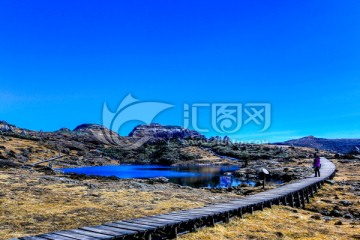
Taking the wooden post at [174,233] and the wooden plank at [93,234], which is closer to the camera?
the wooden plank at [93,234]

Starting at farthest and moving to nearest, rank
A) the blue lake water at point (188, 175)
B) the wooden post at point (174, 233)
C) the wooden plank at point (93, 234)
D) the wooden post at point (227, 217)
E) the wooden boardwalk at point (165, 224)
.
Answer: the blue lake water at point (188, 175), the wooden post at point (227, 217), the wooden post at point (174, 233), the wooden boardwalk at point (165, 224), the wooden plank at point (93, 234)

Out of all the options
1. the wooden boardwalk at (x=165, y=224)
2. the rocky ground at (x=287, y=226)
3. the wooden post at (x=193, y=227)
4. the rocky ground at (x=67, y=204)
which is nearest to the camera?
the wooden boardwalk at (x=165, y=224)

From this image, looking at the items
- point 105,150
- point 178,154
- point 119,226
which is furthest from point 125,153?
point 119,226

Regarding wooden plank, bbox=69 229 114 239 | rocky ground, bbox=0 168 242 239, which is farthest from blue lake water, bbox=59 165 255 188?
wooden plank, bbox=69 229 114 239

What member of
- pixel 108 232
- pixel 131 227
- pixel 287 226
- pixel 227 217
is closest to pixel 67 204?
pixel 131 227

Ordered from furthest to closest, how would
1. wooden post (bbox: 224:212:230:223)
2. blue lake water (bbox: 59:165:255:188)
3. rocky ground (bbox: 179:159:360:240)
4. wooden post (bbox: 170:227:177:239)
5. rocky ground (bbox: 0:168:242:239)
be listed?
1. blue lake water (bbox: 59:165:255:188)
2. wooden post (bbox: 224:212:230:223)
3. rocky ground (bbox: 0:168:242:239)
4. rocky ground (bbox: 179:159:360:240)
5. wooden post (bbox: 170:227:177:239)

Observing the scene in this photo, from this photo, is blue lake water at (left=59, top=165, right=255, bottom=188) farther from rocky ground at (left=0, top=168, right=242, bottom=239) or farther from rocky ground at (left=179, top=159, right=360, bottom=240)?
rocky ground at (left=179, top=159, right=360, bottom=240)

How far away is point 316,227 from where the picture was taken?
20344mm

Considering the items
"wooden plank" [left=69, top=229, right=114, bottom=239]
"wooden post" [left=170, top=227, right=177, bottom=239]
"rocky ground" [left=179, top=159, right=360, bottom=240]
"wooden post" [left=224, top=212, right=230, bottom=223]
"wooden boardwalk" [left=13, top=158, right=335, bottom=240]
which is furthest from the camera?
"wooden post" [left=224, top=212, right=230, bottom=223]

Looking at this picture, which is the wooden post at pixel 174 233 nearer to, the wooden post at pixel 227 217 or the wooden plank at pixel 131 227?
the wooden plank at pixel 131 227

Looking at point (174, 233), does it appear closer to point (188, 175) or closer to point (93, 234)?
point (93, 234)

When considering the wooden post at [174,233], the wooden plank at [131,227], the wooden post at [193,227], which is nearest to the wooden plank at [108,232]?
the wooden plank at [131,227]

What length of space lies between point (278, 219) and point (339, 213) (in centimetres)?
724

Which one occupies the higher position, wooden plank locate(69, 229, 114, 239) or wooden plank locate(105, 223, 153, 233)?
wooden plank locate(69, 229, 114, 239)
